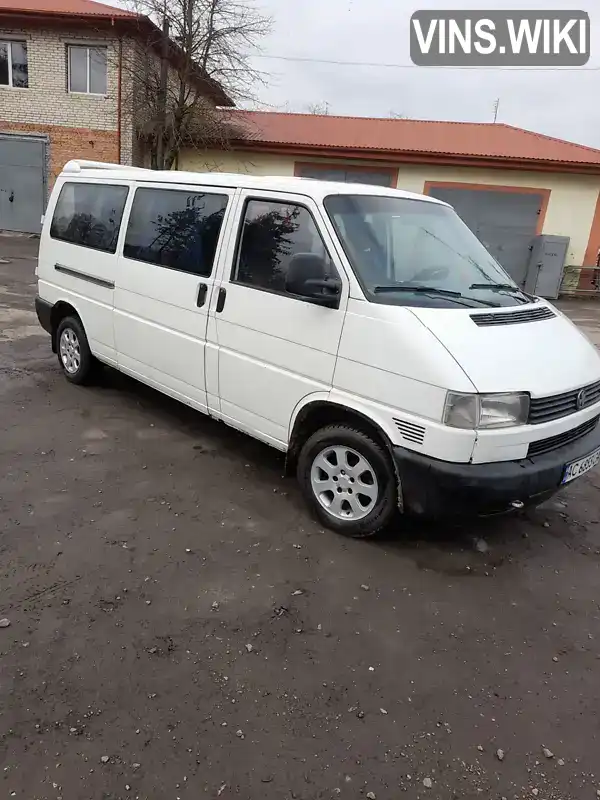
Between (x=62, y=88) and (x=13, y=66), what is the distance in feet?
6.05

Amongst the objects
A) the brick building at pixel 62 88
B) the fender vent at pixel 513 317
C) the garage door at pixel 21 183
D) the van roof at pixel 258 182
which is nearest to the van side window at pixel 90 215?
the van roof at pixel 258 182

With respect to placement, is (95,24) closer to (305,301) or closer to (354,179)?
(354,179)

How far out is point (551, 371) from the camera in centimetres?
321

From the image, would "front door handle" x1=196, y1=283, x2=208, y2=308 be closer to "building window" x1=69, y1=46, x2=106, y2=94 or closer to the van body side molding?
the van body side molding

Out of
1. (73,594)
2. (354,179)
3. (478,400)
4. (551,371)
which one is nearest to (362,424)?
(478,400)

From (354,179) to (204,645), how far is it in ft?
56.0

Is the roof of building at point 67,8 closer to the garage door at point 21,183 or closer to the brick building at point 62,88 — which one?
the brick building at point 62,88

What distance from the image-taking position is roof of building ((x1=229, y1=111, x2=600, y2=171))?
16875 mm

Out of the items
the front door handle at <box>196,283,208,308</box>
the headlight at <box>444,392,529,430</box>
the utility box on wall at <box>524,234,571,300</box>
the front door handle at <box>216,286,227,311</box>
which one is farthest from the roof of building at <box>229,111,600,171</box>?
the headlight at <box>444,392,529,430</box>

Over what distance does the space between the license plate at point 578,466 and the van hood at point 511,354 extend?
452 mm

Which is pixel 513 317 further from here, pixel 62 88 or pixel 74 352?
pixel 62 88

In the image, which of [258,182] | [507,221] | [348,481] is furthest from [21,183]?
[348,481]

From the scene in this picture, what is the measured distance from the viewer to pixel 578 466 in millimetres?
3408

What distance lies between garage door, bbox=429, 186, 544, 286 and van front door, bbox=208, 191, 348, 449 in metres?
14.6
